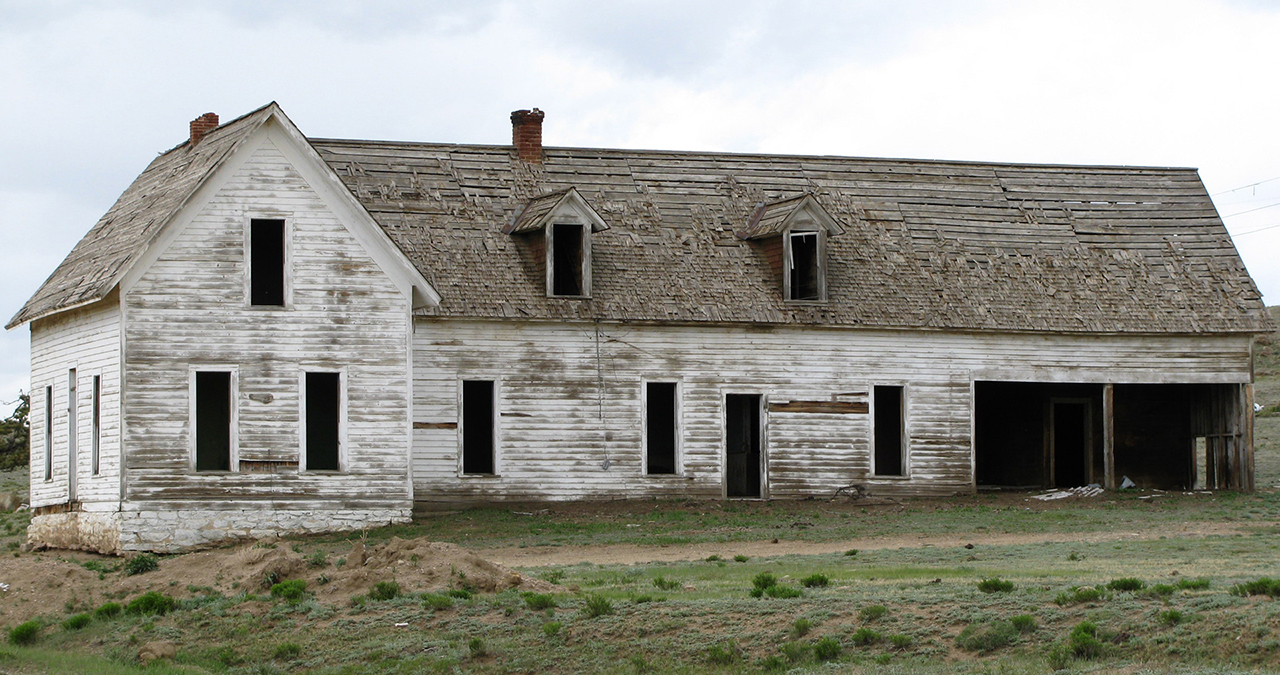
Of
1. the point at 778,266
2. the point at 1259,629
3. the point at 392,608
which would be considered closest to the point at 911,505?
the point at 778,266

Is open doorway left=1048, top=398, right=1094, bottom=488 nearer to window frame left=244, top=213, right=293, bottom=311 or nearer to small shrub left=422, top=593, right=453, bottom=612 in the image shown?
window frame left=244, top=213, right=293, bottom=311

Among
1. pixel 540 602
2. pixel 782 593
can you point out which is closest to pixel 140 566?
pixel 540 602

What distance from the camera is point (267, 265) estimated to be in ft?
93.8

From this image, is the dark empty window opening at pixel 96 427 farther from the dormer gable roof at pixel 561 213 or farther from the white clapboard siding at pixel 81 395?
the dormer gable roof at pixel 561 213

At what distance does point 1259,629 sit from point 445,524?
16.6m

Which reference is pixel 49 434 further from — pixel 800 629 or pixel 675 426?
pixel 800 629

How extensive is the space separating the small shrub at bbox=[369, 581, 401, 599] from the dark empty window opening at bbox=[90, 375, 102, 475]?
999 centimetres

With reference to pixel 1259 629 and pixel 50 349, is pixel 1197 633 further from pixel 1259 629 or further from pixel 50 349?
pixel 50 349

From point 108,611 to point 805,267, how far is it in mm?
17428

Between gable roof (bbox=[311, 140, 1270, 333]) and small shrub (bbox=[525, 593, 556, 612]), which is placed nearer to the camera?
small shrub (bbox=[525, 593, 556, 612])

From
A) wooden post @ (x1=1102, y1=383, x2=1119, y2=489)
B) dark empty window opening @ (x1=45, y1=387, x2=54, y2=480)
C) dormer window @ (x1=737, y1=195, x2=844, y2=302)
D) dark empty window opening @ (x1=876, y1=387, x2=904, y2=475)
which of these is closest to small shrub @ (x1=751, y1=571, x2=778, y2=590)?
dormer window @ (x1=737, y1=195, x2=844, y2=302)

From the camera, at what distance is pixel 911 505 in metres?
30.9

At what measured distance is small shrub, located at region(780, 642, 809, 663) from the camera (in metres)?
14.7

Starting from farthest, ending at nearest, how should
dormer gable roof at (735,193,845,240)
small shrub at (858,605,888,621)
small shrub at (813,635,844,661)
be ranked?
dormer gable roof at (735,193,845,240), small shrub at (858,605,888,621), small shrub at (813,635,844,661)
